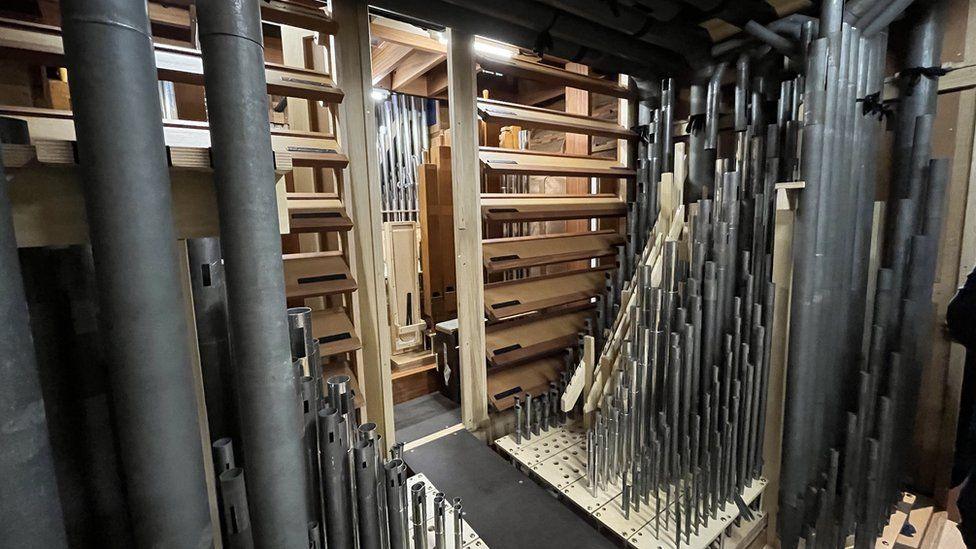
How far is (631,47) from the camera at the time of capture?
2207 mm

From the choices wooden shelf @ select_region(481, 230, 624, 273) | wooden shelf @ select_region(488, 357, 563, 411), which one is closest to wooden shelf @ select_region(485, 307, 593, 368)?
wooden shelf @ select_region(488, 357, 563, 411)

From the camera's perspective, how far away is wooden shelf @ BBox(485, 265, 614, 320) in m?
2.27

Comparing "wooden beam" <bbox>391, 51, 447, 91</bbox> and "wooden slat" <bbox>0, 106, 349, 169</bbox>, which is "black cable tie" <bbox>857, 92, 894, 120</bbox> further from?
"wooden beam" <bbox>391, 51, 447, 91</bbox>

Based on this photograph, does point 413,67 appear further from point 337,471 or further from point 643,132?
point 337,471

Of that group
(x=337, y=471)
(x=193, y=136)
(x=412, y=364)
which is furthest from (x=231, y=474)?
(x=412, y=364)

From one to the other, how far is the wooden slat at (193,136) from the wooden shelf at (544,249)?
97cm

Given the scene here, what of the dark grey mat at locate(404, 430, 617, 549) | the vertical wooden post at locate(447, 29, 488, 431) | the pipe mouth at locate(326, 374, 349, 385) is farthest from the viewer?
the vertical wooden post at locate(447, 29, 488, 431)

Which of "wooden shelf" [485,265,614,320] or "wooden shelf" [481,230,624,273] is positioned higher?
"wooden shelf" [481,230,624,273]

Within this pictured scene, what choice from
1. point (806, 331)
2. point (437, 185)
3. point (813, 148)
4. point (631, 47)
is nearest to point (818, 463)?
point (806, 331)

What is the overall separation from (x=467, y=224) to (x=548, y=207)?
62 centimetres

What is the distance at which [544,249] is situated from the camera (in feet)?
8.05

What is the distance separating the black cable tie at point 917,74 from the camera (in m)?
1.58

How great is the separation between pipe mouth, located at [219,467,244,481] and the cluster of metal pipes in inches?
79.1

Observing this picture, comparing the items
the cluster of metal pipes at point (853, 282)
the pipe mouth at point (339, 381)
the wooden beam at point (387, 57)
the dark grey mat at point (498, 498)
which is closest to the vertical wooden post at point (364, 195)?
the dark grey mat at point (498, 498)
